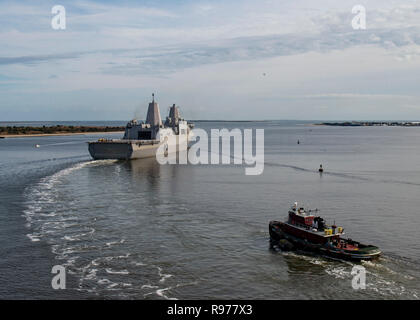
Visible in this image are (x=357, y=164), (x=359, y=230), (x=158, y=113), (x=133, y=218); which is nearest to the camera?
(x=359, y=230)

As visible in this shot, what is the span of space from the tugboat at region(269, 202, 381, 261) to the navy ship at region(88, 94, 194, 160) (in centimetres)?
6026

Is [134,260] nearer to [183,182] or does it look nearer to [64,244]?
[64,244]

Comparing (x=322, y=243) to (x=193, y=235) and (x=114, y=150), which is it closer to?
(x=193, y=235)

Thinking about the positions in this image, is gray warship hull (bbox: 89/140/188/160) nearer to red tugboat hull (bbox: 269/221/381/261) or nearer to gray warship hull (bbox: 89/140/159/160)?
gray warship hull (bbox: 89/140/159/160)

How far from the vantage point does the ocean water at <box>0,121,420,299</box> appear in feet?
81.7

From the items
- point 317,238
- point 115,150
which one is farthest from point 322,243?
point 115,150

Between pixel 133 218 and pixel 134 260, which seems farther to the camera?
Result: pixel 133 218

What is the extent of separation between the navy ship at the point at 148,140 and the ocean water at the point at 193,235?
76.9 ft

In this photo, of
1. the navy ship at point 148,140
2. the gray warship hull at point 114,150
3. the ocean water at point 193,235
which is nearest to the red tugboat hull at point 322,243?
the ocean water at point 193,235

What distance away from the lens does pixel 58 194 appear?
5128 centimetres

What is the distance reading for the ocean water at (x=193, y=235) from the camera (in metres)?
24.9

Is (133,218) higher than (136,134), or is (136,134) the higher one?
(136,134)
